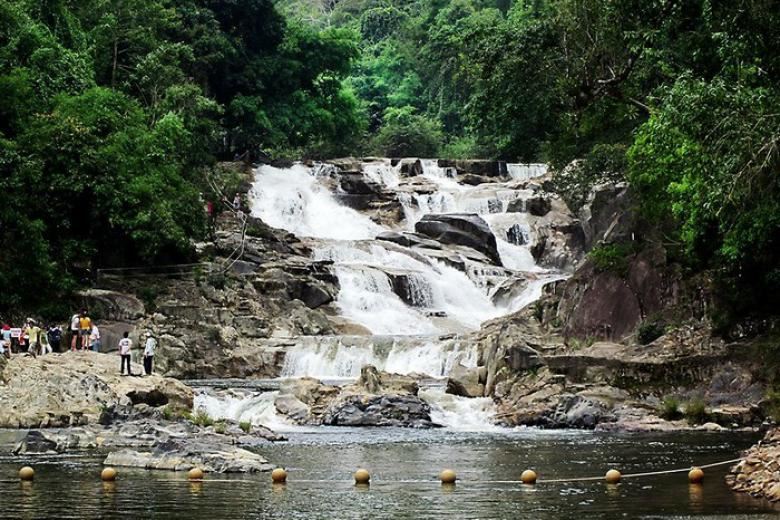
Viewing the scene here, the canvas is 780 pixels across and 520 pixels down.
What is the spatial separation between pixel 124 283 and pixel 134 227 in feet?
6.42

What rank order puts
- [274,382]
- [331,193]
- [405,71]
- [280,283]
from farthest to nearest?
1. [405,71]
2. [331,193]
3. [280,283]
4. [274,382]

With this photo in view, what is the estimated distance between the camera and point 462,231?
5319 cm

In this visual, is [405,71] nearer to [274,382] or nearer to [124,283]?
[124,283]

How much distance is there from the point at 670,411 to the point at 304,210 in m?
33.7

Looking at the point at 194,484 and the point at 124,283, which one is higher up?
the point at 124,283

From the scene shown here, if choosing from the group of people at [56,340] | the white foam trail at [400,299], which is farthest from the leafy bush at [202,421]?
the white foam trail at [400,299]

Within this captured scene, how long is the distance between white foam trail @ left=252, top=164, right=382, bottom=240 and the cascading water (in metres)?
0.05

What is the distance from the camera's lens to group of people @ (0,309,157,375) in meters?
31.9

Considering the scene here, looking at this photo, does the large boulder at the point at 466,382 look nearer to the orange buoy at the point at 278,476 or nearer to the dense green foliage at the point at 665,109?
the dense green foliage at the point at 665,109

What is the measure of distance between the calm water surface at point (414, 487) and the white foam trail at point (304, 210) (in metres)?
32.7

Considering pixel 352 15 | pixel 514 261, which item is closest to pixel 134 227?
pixel 514 261

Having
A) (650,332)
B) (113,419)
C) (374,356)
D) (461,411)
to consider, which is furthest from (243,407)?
(650,332)

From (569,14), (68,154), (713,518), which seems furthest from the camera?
(68,154)

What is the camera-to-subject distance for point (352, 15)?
11044cm
